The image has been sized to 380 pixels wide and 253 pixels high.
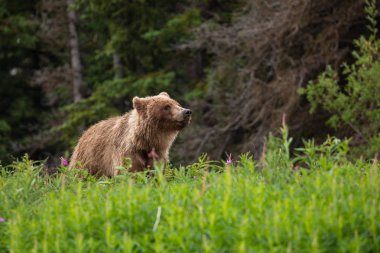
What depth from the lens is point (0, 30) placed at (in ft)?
80.3

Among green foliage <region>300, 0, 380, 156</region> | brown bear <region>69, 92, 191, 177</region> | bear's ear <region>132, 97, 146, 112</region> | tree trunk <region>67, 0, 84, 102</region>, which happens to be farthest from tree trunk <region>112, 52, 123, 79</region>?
bear's ear <region>132, 97, 146, 112</region>

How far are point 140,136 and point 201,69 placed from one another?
16.4 metres

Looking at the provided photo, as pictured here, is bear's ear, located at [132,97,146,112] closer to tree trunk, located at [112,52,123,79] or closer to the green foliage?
the green foliage

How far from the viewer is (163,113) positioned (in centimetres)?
886

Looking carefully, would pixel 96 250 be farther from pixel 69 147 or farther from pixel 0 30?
pixel 0 30

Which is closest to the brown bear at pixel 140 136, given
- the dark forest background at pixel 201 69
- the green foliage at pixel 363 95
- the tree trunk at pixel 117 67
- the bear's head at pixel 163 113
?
the bear's head at pixel 163 113

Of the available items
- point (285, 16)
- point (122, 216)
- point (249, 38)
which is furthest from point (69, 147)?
point (122, 216)

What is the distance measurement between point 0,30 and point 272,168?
20.8 metres

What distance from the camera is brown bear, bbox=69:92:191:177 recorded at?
28.1ft

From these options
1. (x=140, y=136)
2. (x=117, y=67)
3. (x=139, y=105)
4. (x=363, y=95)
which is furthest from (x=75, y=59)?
(x=140, y=136)

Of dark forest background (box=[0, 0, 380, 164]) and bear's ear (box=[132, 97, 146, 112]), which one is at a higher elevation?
bear's ear (box=[132, 97, 146, 112])

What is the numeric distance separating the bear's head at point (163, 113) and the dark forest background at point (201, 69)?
2.00m

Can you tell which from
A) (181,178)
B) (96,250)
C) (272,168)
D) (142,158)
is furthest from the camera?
(142,158)

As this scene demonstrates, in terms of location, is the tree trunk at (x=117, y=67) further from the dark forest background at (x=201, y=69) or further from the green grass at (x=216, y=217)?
the green grass at (x=216, y=217)
